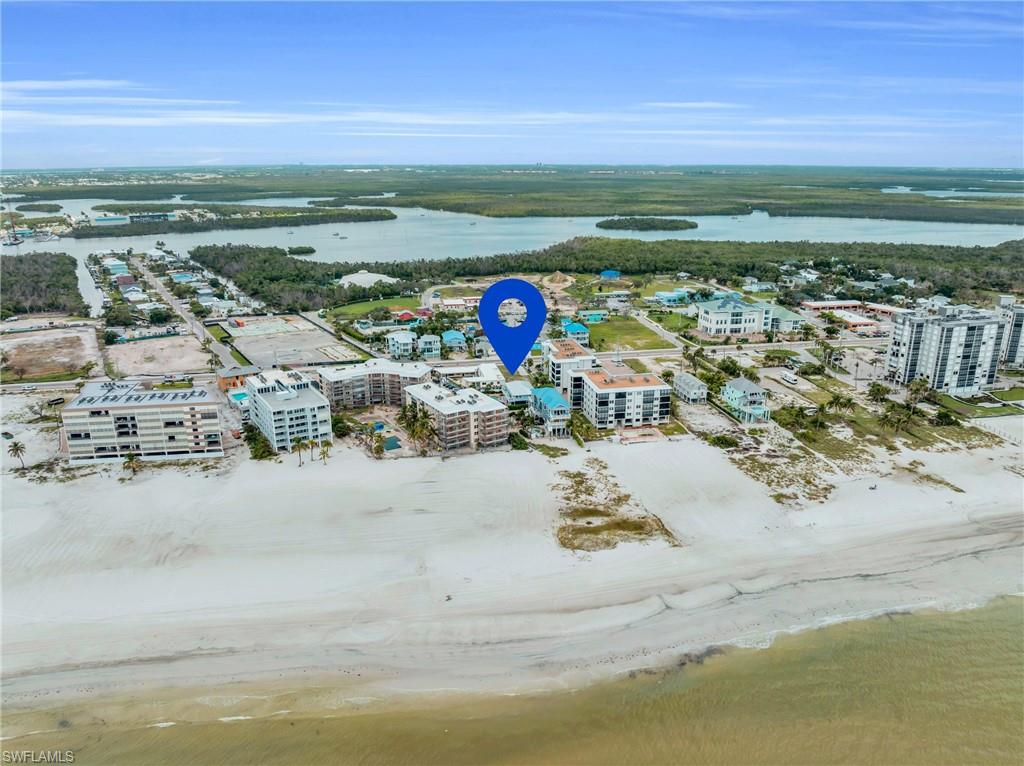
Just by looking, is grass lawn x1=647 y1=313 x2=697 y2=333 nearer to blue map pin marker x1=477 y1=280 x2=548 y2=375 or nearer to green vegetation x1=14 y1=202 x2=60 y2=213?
blue map pin marker x1=477 y1=280 x2=548 y2=375

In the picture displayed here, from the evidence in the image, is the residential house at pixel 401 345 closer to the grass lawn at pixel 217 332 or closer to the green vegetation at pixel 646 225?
the grass lawn at pixel 217 332

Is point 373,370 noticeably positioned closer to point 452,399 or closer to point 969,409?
point 452,399

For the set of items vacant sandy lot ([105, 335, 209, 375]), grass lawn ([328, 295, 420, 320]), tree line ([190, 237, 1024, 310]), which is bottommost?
vacant sandy lot ([105, 335, 209, 375])

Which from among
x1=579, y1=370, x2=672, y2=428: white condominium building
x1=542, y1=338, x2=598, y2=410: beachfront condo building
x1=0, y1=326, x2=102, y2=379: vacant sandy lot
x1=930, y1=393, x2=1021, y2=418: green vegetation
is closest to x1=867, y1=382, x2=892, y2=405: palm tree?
x1=930, y1=393, x2=1021, y2=418: green vegetation

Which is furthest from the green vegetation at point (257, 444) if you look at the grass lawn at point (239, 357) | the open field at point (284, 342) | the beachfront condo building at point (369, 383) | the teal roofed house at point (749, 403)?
the teal roofed house at point (749, 403)

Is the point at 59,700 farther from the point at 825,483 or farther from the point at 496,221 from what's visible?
the point at 496,221

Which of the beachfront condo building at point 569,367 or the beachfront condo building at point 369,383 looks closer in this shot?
the beachfront condo building at point 369,383
